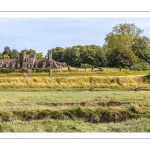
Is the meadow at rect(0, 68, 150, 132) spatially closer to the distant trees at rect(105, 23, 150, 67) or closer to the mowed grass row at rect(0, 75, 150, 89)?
the mowed grass row at rect(0, 75, 150, 89)

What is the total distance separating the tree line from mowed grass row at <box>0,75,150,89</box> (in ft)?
5.73

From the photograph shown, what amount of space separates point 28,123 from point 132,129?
2686 mm

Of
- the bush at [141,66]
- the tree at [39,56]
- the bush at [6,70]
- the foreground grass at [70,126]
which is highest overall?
the tree at [39,56]

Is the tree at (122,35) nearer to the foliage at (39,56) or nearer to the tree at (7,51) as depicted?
the foliage at (39,56)

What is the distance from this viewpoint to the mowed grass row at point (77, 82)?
53.2 ft

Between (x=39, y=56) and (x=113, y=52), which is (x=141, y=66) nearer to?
(x=113, y=52)

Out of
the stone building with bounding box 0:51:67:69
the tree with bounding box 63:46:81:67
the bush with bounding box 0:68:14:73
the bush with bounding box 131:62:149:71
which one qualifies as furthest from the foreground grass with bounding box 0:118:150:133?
the bush with bounding box 0:68:14:73

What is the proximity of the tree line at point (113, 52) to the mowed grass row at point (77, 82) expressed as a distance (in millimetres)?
1746

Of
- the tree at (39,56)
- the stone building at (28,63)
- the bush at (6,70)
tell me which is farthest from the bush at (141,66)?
the bush at (6,70)

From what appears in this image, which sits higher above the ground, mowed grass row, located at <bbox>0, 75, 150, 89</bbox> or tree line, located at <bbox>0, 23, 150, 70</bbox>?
tree line, located at <bbox>0, 23, 150, 70</bbox>

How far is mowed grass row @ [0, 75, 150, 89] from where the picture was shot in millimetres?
16203
